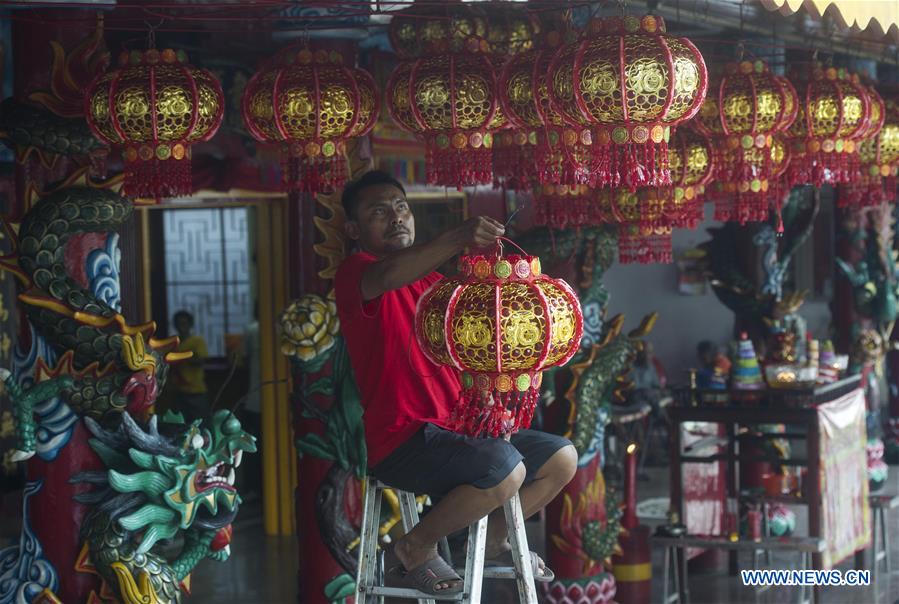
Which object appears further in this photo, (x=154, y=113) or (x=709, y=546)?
(x=709, y=546)

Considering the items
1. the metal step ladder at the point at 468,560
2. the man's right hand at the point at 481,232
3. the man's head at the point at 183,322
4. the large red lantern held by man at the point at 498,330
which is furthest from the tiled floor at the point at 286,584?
the man's right hand at the point at 481,232

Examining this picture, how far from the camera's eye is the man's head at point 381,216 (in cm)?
432

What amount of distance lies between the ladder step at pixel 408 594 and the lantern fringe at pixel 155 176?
4.75 ft

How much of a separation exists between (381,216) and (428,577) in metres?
1.11

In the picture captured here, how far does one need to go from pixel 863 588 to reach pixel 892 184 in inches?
82.9

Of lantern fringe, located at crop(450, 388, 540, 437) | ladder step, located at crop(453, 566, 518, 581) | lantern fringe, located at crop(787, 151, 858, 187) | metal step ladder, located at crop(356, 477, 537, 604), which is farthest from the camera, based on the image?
lantern fringe, located at crop(787, 151, 858, 187)

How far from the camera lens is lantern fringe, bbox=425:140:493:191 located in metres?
4.54

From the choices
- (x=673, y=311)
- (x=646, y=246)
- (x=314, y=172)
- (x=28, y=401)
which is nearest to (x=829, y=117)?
(x=646, y=246)

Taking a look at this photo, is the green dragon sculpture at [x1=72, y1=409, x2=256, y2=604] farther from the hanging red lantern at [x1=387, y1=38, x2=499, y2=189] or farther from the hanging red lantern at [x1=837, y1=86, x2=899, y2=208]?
the hanging red lantern at [x1=837, y1=86, x2=899, y2=208]

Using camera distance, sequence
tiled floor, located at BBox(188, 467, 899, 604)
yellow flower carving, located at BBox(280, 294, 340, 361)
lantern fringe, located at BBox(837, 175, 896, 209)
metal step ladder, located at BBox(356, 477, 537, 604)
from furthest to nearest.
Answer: tiled floor, located at BBox(188, 467, 899, 604) → lantern fringe, located at BBox(837, 175, 896, 209) → yellow flower carving, located at BBox(280, 294, 340, 361) → metal step ladder, located at BBox(356, 477, 537, 604)

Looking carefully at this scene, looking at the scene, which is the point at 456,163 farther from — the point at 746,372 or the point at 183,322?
the point at 183,322

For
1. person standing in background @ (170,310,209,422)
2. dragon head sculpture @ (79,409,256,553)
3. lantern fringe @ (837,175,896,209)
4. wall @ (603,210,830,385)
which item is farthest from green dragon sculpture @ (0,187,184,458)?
wall @ (603,210,830,385)

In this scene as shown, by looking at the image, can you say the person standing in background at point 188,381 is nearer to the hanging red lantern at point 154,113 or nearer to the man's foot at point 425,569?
the hanging red lantern at point 154,113

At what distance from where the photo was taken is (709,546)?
633 cm
